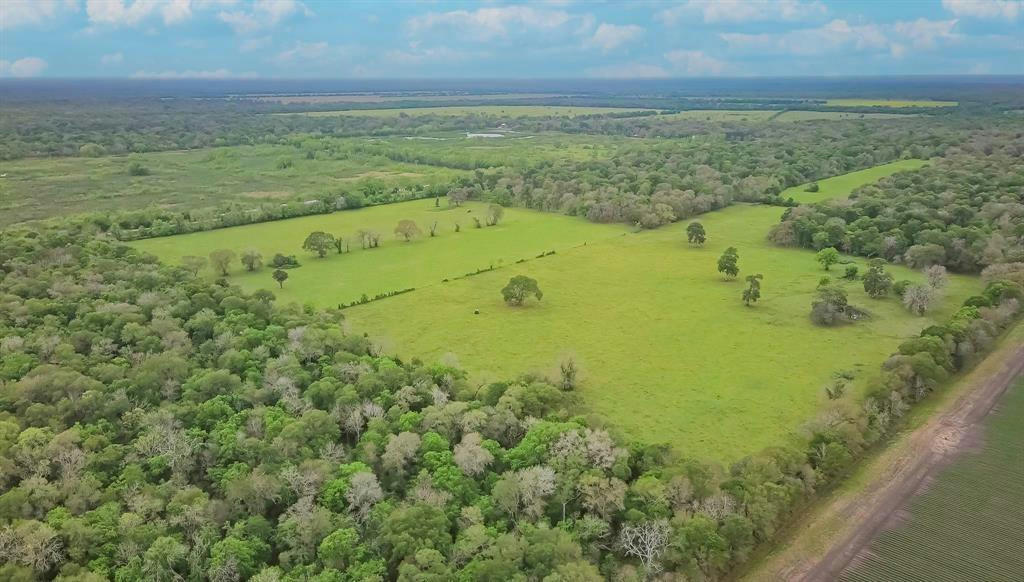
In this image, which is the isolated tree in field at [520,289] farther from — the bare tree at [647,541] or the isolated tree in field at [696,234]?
the bare tree at [647,541]

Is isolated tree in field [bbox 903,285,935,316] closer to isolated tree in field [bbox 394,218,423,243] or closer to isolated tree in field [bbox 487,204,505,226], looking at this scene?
isolated tree in field [bbox 487,204,505,226]

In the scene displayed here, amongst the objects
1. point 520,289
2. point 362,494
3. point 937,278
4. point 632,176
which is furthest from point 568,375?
point 632,176

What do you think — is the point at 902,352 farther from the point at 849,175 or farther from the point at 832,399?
the point at 849,175

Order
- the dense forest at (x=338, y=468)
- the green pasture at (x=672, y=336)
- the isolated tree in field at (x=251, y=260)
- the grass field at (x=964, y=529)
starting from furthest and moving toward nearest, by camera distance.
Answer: the isolated tree in field at (x=251, y=260)
the green pasture at (x=672, y=336)
the grass field at (x=964, y=529)
the dense forest at (x=338, y=468)

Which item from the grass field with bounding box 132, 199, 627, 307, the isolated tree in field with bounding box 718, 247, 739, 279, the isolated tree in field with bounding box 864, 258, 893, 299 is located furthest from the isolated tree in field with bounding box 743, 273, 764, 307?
the grass field with bounding box 132, 199, 627, 307

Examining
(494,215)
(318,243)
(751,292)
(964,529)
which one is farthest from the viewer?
(494,215)

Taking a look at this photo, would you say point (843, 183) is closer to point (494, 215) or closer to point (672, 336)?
point (494, 215)

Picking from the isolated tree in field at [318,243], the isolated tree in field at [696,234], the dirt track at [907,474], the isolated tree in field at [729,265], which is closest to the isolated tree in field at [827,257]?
the isolated tree in field at [729,265]
